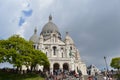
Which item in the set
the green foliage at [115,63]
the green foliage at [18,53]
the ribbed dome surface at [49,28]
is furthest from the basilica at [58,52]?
the green foliage at [18,53]

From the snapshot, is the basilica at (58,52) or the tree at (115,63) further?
the basilica at (58,52)

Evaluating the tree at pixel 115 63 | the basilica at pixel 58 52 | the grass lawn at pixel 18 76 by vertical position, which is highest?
the basilica at pixel 58 52

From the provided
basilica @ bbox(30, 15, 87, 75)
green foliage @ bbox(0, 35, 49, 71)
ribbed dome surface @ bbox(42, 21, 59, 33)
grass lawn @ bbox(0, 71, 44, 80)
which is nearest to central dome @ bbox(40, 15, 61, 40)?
ribbed dome surface @ bbox(42, 21, 59, 33)

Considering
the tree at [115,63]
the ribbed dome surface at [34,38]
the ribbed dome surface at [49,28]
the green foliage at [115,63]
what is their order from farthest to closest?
the ribbed dome surface at [34,38]
the ribbed dome surface at [49,28]
the green foliage at [115,63]
the tree at [115,63]

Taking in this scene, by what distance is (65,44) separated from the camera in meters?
101

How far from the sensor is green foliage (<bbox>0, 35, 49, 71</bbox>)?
188ft

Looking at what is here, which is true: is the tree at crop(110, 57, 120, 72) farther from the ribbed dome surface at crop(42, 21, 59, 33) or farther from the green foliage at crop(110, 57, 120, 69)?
the ribbed dome surface at crop(42, 21, 59, 33)

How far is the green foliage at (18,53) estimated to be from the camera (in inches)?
2255

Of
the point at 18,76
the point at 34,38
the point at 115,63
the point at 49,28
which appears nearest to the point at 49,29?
the point at 49,28

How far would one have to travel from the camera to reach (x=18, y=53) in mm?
58531

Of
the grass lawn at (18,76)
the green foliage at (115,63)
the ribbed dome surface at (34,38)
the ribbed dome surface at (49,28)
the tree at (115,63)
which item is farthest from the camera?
the ribbed dome surface at (34,38)

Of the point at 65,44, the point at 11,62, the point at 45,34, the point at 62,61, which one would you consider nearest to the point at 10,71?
the point at 11,62

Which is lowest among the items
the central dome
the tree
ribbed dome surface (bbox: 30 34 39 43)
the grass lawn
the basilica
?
the grass lawn

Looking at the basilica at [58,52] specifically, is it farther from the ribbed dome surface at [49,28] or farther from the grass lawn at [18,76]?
the grass lawn at [18,76]
